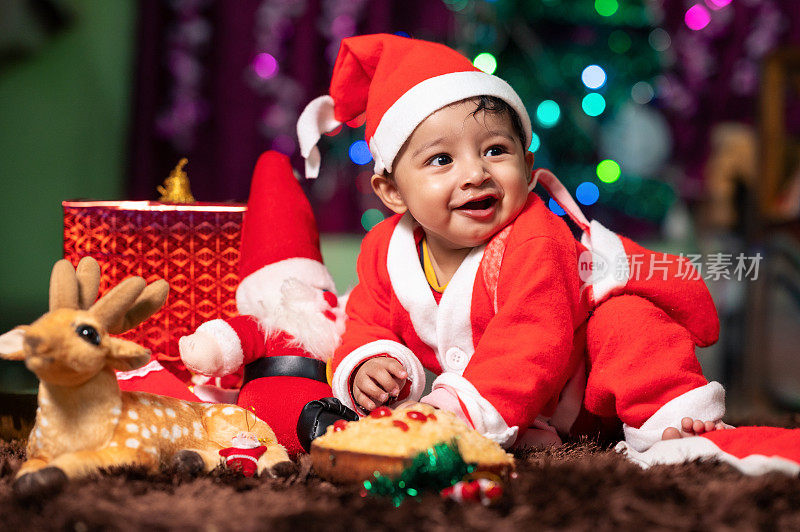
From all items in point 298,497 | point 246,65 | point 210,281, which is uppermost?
point 246,65

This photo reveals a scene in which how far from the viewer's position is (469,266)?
3.27ft

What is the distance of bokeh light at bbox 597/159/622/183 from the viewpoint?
8.64 ft

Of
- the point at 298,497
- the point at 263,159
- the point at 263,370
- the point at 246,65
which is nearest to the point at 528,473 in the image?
the point at 298,497

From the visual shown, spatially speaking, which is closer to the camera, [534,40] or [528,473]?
[528,473]

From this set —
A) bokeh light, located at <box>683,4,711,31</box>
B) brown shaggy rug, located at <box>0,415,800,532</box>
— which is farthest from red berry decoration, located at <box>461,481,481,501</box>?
bokeh light, located at <box>683,4,711,31</box>

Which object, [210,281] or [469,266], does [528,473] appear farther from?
[210,281]

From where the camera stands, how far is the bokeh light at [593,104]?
8.47 ft

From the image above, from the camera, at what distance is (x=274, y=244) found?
1161 millimetres

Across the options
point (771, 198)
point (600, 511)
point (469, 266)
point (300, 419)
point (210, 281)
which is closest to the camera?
point (600, 511)

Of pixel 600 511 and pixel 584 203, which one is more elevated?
pixel 584 203

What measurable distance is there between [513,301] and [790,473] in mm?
353

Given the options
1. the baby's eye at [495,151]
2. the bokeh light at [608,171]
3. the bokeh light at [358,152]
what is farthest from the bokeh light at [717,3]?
the baby's eye at [495,151]

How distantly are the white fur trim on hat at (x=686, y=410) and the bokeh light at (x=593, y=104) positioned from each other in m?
1.88

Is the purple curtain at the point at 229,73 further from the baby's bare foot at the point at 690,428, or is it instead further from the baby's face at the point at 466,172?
the baby's bare foot at the point at 690,428
